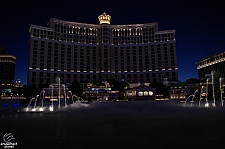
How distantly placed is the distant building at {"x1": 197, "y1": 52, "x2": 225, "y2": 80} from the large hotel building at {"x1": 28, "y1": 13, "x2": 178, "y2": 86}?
2605 centimetres

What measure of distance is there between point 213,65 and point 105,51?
81852 mm

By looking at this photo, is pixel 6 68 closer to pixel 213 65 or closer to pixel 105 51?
pixel 105 51

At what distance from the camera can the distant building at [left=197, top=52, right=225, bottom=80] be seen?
122 m

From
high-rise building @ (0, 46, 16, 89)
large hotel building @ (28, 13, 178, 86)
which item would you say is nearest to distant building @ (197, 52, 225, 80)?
large hotel building @ (28, 13, 178, 86)

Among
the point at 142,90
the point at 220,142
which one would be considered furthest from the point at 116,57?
the point at 220,142

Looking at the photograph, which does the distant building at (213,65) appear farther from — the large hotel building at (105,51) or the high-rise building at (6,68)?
the high-rise building at (6,68)

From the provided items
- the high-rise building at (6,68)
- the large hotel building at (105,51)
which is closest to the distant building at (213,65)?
the large hotel building at (105,51)

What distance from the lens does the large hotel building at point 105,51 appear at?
135 meters

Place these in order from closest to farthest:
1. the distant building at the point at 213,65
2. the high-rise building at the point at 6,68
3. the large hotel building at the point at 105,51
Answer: the distant building at the point at 213,65 → the large hotel building at the point at 105,51 → the high-rise building at the point at 6,68

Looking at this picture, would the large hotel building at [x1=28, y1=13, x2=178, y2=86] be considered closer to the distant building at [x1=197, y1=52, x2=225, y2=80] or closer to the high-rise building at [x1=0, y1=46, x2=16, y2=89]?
the distant building at [x1=197, y1=52, x2=225, y2=80]

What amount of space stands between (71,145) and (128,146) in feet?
9.71

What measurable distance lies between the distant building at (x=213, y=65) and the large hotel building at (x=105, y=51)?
85.5 ft

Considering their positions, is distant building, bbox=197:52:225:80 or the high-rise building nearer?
distant building, bbox=197:52:225:80

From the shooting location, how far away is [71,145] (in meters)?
9.45
